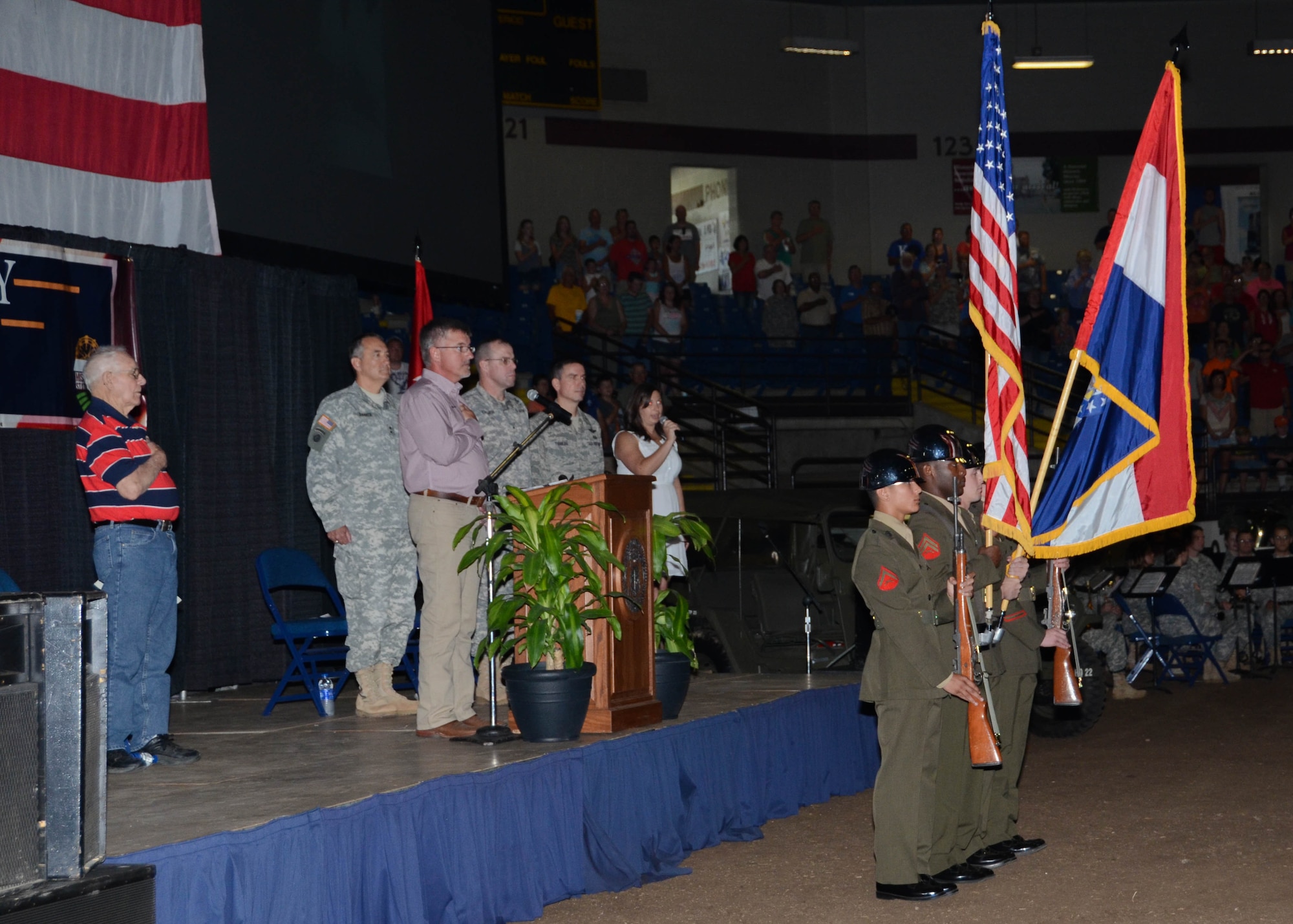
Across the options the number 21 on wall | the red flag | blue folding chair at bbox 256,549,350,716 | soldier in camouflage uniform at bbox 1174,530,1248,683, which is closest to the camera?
blue folding chair at bbox 256,549,350,716

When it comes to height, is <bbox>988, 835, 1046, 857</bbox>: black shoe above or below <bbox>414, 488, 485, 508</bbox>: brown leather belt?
below

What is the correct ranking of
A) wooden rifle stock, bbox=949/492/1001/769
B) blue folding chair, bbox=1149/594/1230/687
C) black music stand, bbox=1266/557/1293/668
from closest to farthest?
wooden rifle stock, bbox=949/492/1001/769 → blue folding chair, bbox=1149/594/1230/687 → black music stand, bbox=1266/557/1293/668

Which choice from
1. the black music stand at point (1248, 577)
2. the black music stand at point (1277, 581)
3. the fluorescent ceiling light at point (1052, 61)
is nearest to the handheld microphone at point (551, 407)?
the black music stand at point (1248, 577)

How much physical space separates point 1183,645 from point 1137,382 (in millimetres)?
6200

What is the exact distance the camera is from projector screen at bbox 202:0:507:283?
7.85 meters

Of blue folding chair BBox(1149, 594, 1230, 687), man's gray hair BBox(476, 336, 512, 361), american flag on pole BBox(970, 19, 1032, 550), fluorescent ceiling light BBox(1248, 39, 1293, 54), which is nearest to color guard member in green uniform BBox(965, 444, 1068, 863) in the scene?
american flag on pole BBox(970, 19, 1032, 550)

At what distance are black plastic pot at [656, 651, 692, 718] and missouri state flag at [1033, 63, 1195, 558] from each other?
1.65m

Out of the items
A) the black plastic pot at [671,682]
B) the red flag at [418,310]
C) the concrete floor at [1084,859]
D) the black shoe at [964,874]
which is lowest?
the concrete floor at [1084,859]

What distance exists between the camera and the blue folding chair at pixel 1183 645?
11.2 metres

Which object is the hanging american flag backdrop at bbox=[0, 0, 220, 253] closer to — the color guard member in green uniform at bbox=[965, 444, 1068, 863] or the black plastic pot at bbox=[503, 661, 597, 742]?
the black plastic pot at bbox=[503, 661, 597, 742]

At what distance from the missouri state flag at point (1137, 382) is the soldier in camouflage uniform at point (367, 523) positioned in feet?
10.2

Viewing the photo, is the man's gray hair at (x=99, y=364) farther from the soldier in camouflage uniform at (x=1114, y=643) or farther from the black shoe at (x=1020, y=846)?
the soldier in camouflage uniform at (x=1114, y=643)

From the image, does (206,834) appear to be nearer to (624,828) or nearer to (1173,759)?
(624,828)

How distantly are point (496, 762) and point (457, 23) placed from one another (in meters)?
6.23
